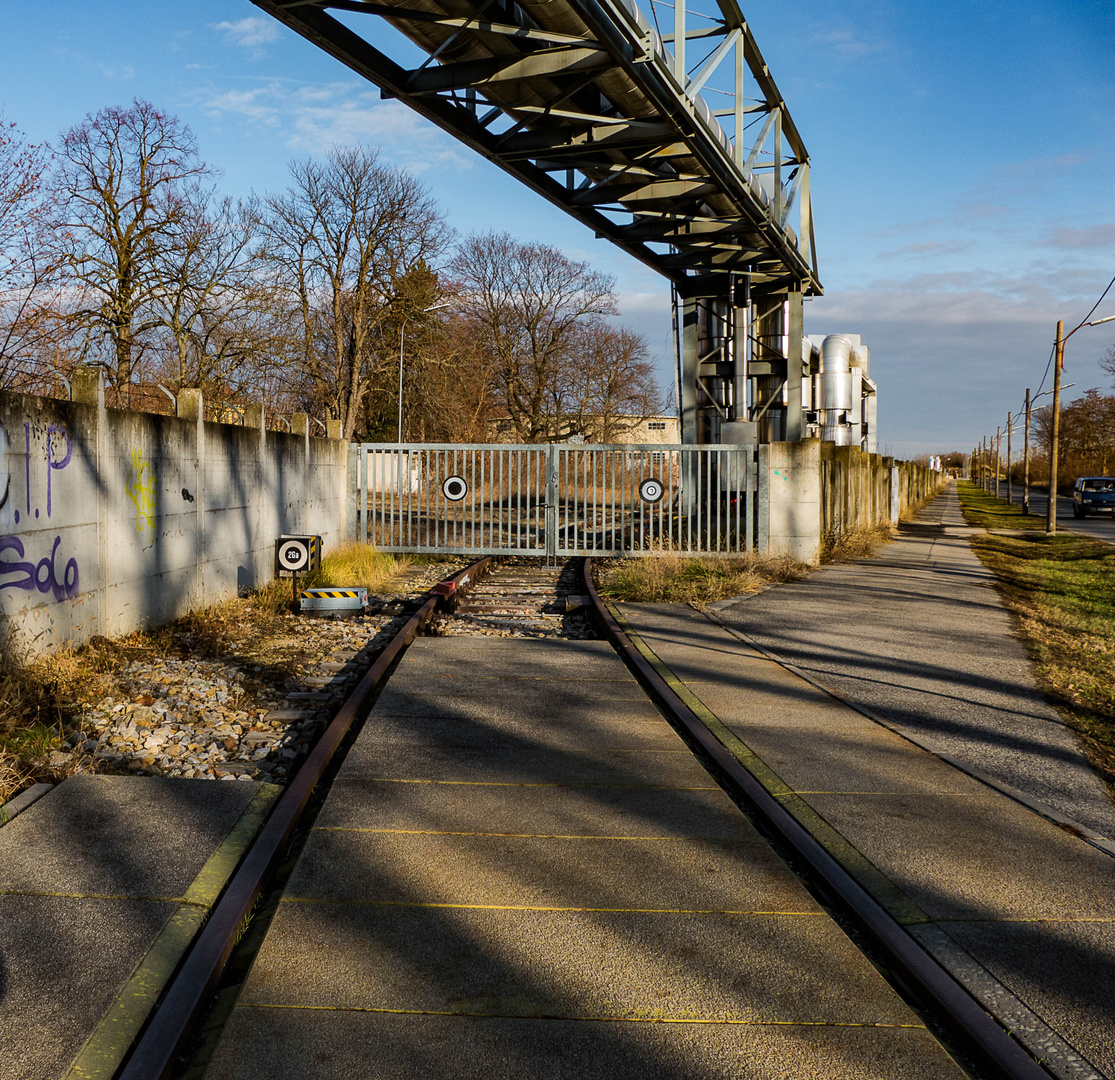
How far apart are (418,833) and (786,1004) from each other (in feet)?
6.66

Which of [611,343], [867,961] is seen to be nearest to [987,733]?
[867,961]

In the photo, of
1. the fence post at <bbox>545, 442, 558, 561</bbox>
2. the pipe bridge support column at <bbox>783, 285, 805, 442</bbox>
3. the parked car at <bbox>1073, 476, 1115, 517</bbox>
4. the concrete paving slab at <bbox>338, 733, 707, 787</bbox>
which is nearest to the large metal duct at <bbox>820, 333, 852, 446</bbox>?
the parked car at <bbox>1073, 476, 1115, 517</bbox>

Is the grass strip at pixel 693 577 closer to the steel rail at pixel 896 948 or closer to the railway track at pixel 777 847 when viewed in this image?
the railway track at pixel 777 847

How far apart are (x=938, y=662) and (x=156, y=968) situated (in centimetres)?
753

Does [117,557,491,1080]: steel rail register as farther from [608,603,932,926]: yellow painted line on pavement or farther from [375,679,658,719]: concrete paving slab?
[608,603,932,926]: yellow painted line on pavement

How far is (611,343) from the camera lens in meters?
54.8

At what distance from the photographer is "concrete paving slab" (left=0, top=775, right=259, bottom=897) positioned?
12.8 ft

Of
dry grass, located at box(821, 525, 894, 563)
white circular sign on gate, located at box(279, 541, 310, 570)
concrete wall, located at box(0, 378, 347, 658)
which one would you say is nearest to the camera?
concrete wall, located at box(0, 378, 347, 658)

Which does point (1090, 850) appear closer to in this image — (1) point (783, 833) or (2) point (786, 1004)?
(1) point (783, 833)

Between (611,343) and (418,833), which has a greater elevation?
(611,343)

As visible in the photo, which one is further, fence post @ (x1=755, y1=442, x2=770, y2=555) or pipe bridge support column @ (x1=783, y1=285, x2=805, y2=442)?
pipe bridge support column @ (x1=783, y1=285, x2=805, y2=442)

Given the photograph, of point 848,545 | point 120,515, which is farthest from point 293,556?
point 848,545

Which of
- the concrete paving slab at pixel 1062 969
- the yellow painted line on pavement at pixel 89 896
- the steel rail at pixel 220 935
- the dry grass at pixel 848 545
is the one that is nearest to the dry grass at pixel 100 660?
the yellow painted line on pavement at pixel 89 896

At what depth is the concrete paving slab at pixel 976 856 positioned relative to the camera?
12.5 ft
